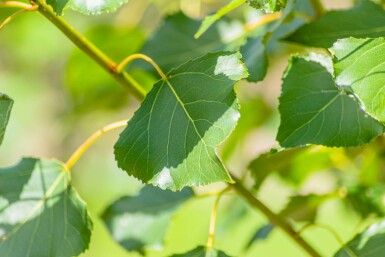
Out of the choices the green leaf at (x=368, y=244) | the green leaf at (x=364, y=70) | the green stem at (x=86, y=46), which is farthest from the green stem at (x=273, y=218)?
the green leaf at (x=364, y=70)

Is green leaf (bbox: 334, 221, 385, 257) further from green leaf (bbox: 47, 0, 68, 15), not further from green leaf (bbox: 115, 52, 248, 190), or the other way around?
green leaf (bbox: 47, 0, 68, 15)

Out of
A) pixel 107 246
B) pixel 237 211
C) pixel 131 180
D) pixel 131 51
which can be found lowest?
pixel 107 246

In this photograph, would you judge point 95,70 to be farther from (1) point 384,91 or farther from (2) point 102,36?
(1) point 384,91

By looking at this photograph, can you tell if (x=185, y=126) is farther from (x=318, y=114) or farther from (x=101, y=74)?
(x=101, y=74)

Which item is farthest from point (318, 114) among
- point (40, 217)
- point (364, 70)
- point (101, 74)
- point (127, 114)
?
point (127, 114)

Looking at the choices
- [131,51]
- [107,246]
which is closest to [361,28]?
[131,51]

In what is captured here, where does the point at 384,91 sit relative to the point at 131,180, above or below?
above

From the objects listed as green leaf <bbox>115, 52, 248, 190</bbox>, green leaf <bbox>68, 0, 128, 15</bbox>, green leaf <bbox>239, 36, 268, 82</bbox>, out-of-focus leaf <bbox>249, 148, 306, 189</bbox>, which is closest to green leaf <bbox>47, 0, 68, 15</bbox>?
green leaf <bbox>68, 0, 128, 15</bbox>
